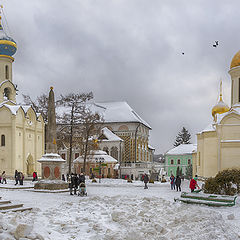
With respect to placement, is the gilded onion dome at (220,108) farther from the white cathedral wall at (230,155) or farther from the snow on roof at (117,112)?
the snow on roof at (117,112)

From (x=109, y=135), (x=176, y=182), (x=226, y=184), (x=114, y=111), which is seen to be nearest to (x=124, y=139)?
(x=109, y=135)

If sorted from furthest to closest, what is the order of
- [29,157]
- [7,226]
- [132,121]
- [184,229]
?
1. [132,121]
2. [29,157]
3. [184,229]
4. [7,226]

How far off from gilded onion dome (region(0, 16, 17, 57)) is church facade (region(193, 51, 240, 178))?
76.7 feet

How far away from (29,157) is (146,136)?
26505 mm

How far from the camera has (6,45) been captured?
36.8 meters

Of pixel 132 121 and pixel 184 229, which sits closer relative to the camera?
pixel 184 229

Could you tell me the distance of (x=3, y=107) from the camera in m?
34.8

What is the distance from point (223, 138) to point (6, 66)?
2521 centimetres

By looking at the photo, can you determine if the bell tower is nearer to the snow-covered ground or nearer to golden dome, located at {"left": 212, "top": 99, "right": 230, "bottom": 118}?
golden dome, located at {"left": 212, "top": 99, "right": 230, "bottom": 118}

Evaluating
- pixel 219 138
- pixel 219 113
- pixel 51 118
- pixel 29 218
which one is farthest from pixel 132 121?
pixel 29 218

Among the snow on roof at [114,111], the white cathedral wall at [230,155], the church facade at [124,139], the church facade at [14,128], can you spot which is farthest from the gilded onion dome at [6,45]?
the white cathedral wall at [230,155]

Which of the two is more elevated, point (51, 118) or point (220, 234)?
point (51, 118)

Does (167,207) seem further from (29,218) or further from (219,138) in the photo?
(219,138)

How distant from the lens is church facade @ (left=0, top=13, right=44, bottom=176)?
3441cm
